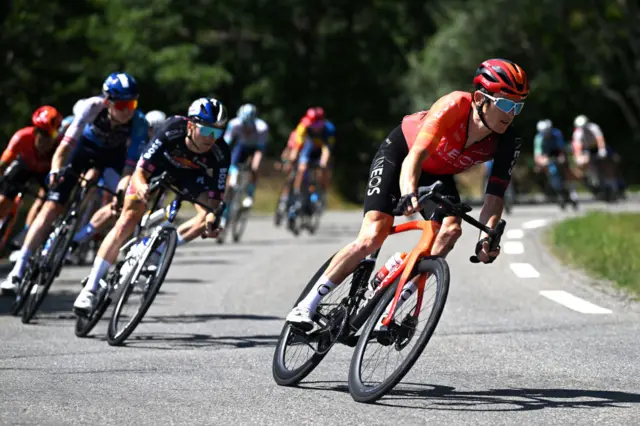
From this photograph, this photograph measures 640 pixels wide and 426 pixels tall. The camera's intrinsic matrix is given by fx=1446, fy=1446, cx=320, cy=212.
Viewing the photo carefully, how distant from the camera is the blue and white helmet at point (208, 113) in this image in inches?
389

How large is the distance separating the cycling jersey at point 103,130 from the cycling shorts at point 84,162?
0.04 metres

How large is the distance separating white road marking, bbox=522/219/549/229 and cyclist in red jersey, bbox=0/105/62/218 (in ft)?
37.5

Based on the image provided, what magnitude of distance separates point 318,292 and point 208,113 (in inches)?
99.1

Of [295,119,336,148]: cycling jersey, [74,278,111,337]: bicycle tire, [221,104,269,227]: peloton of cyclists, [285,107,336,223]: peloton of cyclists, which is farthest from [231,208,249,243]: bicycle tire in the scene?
[74,278,111,337]: bicycle tire

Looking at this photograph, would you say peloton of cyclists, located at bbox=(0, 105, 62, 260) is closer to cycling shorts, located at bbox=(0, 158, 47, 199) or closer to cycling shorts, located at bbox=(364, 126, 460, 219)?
cycling shorts, located at bbox=(0, 158, 47, 199)

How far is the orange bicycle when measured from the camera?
22.9 feet

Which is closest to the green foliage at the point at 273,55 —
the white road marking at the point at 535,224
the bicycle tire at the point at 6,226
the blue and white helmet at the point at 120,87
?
the white road marking at the point at 535,224

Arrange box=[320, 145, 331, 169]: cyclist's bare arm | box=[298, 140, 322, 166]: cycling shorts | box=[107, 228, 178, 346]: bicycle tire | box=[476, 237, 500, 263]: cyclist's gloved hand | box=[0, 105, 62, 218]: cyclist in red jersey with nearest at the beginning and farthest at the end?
box=[476, 237, 500, 263]: cyclist's gloved hand → box=[107, 228, 178, 346]: bicycle tire → box=[0, 105, 62, 218]: cyclist in red jersey → box=[320, 145, 331, 169]: cyclist's bare arm → box=[298, 140, 322, 166]: cycling shorts

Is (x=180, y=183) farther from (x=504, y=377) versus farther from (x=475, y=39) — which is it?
(x=475, y=39)

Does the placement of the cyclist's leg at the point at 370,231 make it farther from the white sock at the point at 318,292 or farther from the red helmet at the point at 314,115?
the red helmet at the point at 314,115

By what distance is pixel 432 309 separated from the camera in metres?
6.93

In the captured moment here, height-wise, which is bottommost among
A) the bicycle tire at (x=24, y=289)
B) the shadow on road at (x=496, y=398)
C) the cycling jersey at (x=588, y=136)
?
the bicycle tire at (x=24, y=289)

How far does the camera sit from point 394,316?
7219 mm

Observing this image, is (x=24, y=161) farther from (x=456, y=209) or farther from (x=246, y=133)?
(x=246, y=133)
